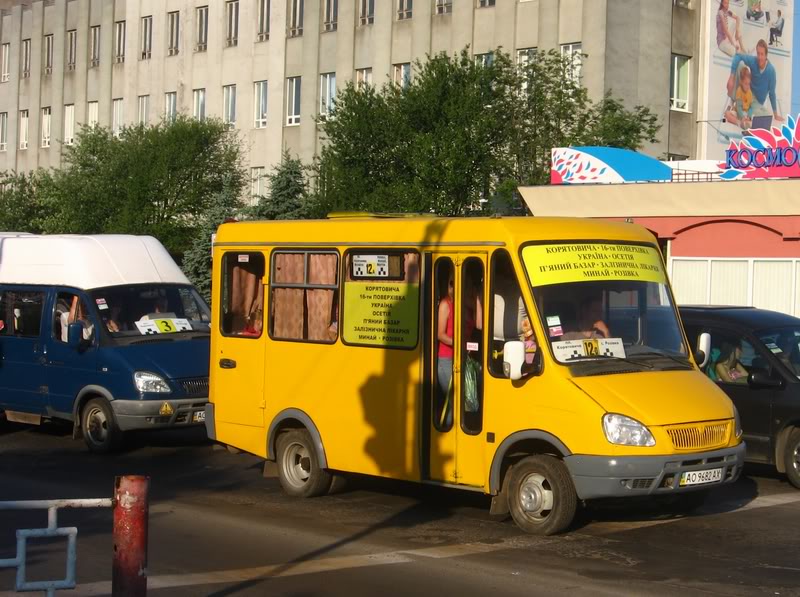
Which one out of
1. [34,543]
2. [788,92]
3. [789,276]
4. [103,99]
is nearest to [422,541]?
[34,543]

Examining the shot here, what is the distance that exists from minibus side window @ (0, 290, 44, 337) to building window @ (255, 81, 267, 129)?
3542 centimetres

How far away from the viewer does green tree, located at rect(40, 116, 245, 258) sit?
146ft

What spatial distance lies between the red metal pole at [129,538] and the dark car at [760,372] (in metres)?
7.24

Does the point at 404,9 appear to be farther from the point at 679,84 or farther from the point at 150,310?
the point at 150,310

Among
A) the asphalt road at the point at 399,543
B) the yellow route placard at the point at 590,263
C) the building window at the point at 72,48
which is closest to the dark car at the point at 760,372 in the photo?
the asphalt road at the point at 399,543

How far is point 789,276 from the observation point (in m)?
25.8

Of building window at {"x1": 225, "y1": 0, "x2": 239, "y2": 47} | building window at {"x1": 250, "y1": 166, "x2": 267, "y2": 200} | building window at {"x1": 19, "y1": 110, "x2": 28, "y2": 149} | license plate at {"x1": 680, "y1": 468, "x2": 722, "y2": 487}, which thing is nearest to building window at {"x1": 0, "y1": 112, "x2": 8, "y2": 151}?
building window at {"x1": 19, "y1": 110, "x2": 28, "y2": 149}

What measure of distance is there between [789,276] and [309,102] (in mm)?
27430

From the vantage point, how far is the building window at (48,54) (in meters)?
63.2

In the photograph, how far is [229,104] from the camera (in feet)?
174

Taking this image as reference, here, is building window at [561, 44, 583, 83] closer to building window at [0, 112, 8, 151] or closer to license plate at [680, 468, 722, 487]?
license plate at [680, 468, 722, 487]

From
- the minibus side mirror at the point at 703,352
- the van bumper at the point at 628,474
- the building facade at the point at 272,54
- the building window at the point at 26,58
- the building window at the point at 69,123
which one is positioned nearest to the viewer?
the van bumper at the point at 628,474

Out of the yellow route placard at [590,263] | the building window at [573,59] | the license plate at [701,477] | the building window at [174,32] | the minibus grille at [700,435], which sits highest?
the building window at [174,32]

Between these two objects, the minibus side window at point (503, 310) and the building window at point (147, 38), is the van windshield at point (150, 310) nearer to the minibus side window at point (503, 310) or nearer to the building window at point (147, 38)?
the minibus side window at point (503, 310)
